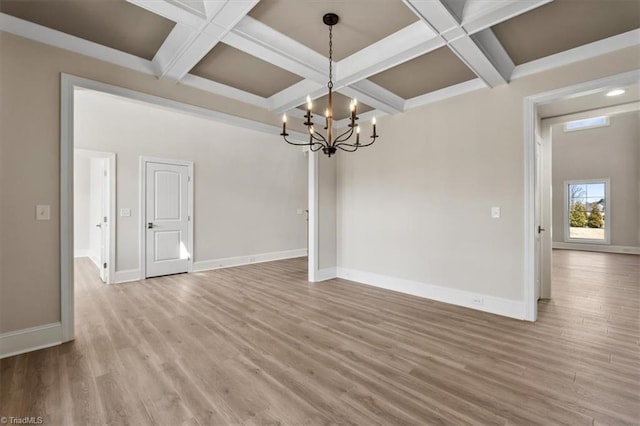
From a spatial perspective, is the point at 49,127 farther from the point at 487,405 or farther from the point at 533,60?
the point at 533,60

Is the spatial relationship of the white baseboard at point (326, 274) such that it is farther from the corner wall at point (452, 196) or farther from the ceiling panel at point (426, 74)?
the ceiling panel at point (426, 74)

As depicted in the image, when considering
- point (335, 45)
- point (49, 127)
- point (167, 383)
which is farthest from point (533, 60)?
point (49, 127)

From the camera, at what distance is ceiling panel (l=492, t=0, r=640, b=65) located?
2.34 metres

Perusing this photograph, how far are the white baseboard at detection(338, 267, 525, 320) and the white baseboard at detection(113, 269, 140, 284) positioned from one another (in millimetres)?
3704

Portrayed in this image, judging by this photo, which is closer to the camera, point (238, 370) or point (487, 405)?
point (487, 405)

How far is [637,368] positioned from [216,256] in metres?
6.11

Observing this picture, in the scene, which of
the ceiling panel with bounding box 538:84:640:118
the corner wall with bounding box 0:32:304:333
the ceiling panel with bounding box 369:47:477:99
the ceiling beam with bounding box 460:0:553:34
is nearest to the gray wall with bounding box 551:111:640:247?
the ceiling panel with bounding box 538:84:640:118

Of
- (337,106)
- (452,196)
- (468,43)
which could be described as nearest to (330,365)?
(452,196)

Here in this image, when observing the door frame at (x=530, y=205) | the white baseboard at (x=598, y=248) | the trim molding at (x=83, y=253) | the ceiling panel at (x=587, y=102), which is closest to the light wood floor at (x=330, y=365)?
the door frame at (x=530, y=205)

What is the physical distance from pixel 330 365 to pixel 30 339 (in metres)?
2.61

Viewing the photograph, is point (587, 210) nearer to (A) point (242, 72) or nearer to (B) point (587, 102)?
(B) point (587, 102)

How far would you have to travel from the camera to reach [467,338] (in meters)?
2.84

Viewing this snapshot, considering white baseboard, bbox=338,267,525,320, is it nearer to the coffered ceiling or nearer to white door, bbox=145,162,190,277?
the coffered ceiling

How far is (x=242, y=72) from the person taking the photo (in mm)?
3479
